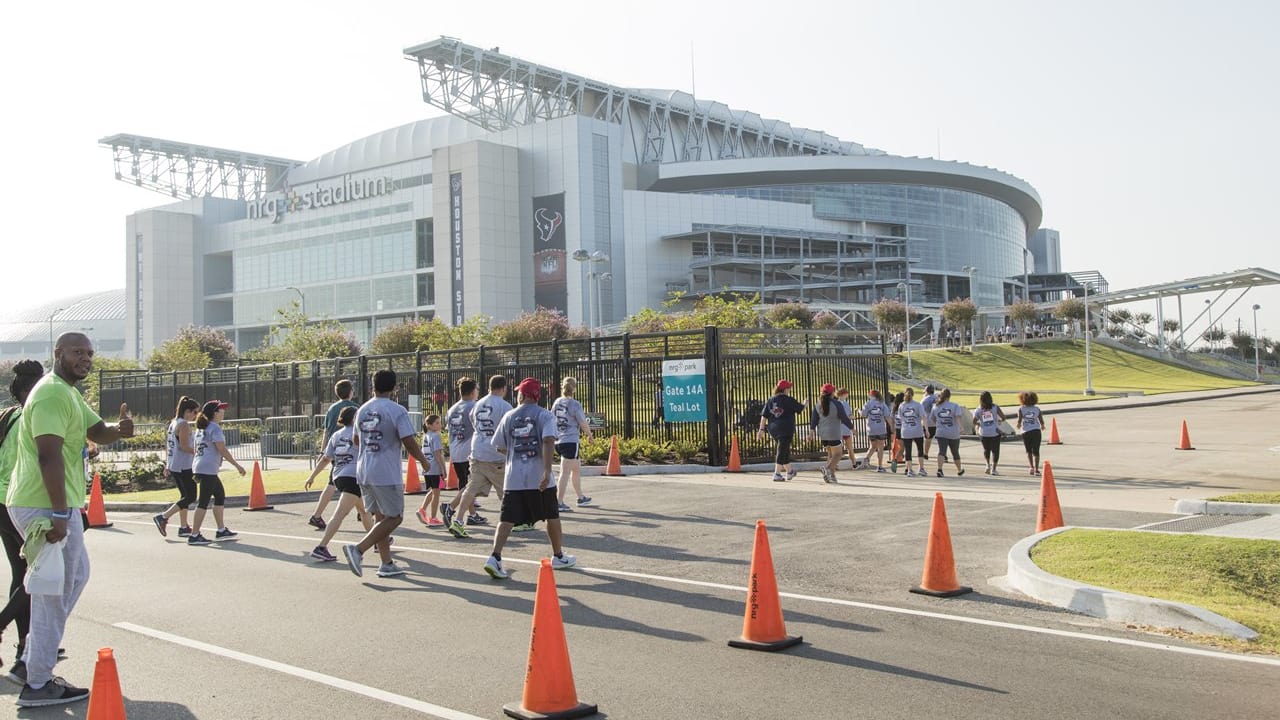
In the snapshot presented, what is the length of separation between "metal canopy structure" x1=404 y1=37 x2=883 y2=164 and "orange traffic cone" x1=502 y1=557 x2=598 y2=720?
84.2 metres

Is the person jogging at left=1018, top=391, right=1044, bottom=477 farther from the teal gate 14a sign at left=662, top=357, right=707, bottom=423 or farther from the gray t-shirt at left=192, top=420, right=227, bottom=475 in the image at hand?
the gray t-shirt at left=192, top=420, right=227, bottom=475

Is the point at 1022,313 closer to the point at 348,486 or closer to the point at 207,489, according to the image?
the point at 207,489

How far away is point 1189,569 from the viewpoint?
27.4 feet

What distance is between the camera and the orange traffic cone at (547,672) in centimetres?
526

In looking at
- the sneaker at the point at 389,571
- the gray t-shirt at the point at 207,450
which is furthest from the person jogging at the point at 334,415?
the sneaker at the point at 389,571

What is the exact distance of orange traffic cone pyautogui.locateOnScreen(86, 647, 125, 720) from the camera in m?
4.22

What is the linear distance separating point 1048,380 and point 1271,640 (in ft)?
191

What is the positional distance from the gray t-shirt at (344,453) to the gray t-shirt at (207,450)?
2.00 meters

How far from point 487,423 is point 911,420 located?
34.6 feet

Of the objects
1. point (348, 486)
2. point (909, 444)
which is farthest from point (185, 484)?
point (909, 444)

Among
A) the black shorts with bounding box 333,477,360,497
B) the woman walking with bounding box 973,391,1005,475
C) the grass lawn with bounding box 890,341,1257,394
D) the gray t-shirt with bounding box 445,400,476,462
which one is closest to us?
the black shorts with bounding box 333,477,360,497

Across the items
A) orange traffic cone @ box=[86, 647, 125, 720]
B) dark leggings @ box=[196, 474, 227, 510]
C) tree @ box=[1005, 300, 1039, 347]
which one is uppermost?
tree @ box=[1005, 300, 1039, 347]

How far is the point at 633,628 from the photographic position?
7328 mm

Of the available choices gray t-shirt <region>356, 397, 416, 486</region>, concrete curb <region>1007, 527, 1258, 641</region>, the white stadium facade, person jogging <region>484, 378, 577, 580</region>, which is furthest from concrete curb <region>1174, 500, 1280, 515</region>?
the white stadium facade
